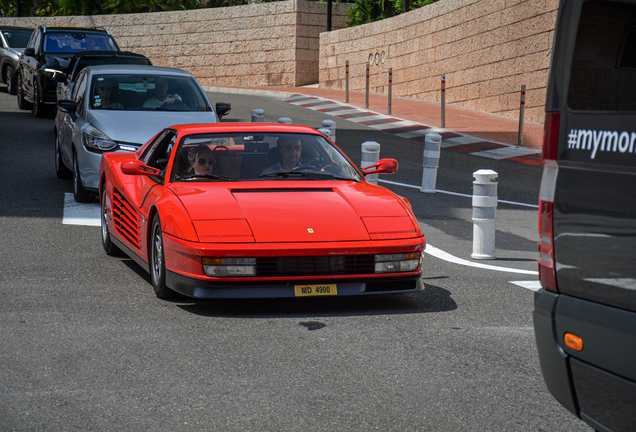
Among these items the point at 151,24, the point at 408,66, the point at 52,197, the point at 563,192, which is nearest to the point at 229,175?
the point at 563,192

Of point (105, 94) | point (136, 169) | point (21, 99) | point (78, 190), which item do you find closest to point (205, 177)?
point (136, 169)

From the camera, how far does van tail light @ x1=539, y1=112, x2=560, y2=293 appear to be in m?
3.29

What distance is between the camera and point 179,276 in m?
5.78

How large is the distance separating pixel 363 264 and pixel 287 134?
5.36 feet

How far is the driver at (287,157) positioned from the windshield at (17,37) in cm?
1934

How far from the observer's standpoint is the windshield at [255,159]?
666cm

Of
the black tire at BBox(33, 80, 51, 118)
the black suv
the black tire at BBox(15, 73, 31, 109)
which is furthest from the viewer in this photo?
the black tire at BBox(15, 73, 31, 109)

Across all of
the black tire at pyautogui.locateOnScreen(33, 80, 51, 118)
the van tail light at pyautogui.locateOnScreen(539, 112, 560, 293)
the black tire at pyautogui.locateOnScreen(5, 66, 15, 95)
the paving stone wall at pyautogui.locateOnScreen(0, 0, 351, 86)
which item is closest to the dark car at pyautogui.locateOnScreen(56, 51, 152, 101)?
the black tire at pyautogui.locateOnScreen(33, 80, 51, 118)

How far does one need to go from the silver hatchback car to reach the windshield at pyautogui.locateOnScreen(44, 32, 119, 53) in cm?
782

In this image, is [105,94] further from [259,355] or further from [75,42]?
[75,42]

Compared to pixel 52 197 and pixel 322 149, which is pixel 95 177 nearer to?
pixel 52 197

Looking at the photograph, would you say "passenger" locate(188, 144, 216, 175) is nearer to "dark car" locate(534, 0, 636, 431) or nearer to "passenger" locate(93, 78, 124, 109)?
"dark car" locate(534, 0, 636, 431)

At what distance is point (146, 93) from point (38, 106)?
925 centimetres

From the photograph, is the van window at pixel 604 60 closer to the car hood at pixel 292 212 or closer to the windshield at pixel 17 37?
the car hood at pixel 292 212
